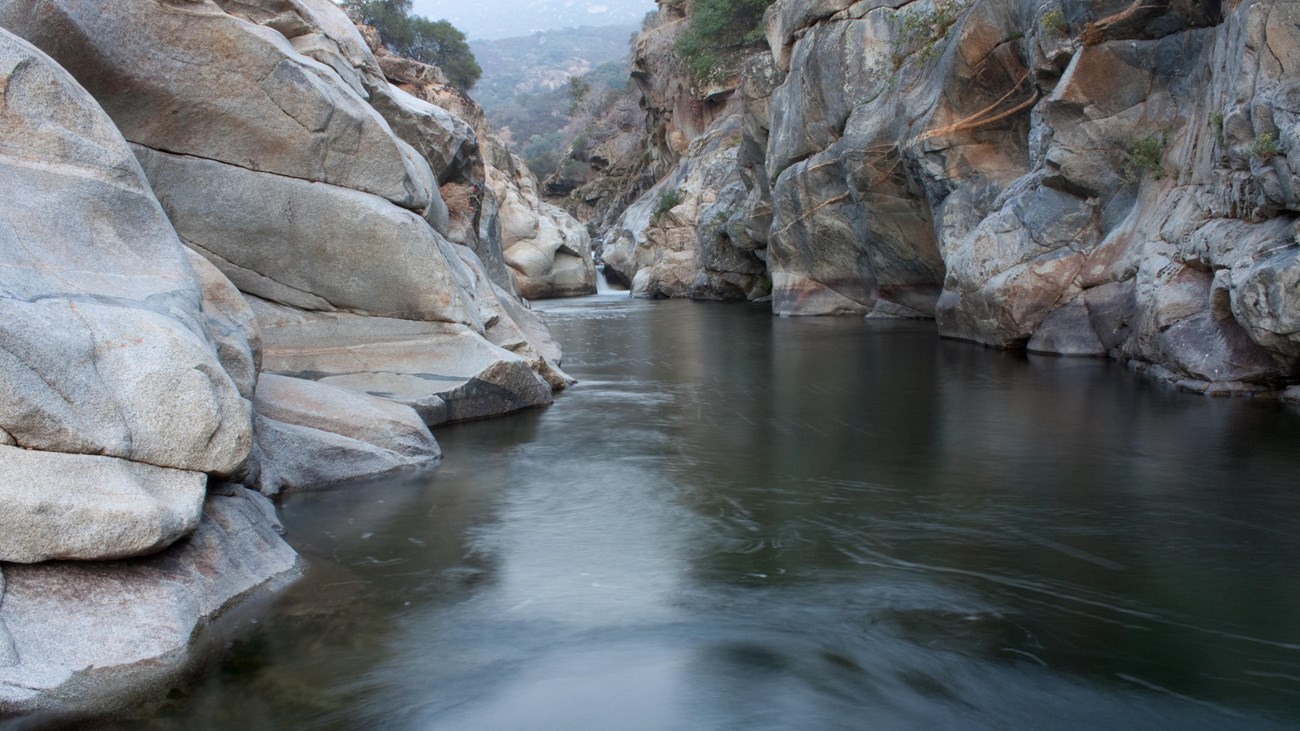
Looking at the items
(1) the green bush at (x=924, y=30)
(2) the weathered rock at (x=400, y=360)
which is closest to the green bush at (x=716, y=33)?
(1) the green bush at (x=924, y=30)

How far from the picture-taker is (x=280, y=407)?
7.89 meters

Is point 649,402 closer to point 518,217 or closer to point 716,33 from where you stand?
point 518,217

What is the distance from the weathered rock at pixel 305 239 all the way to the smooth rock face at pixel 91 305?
3.71m

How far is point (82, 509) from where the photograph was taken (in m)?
4.52

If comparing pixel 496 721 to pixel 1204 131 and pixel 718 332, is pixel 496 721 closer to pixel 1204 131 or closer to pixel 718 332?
pixel 1204 131

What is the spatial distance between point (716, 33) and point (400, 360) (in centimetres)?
2930

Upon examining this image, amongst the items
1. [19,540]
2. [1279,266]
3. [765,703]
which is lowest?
[765,703]

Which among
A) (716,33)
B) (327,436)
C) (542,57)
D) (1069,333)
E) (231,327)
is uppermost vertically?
(542,57)

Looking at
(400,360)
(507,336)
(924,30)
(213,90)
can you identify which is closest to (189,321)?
(400,360)

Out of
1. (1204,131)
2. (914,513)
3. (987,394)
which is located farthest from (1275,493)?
(1204,131)

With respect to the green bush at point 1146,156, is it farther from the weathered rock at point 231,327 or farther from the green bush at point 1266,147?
the weathered rock at point 231,327

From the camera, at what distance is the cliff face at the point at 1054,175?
1080 centimetres

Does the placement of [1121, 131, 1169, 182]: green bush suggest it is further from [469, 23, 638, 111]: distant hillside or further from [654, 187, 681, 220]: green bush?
[469, 23, 638, 111]: distant hillside

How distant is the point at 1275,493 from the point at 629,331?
1586cm
